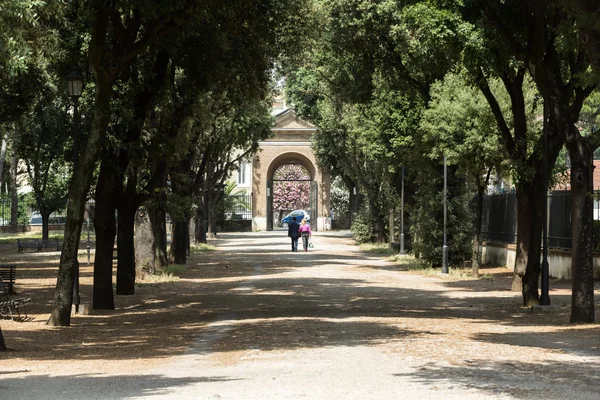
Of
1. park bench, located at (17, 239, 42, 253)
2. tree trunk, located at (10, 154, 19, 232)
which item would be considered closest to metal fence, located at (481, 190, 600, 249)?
park bench, located at (17, 239, 42, 253)

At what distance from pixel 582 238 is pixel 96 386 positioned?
35.2 ft

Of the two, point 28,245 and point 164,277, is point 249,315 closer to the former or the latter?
point 164,277

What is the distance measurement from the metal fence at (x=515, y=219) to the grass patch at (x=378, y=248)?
784 centimetres

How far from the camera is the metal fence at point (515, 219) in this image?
113ft

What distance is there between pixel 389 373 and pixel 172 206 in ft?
73.5

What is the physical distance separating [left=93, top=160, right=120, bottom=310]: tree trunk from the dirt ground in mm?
587

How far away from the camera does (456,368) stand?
13125 mm

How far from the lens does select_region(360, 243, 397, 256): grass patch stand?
54.3 metres

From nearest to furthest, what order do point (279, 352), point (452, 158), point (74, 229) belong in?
point (279, 352), point (74, 229), point (452, 158)

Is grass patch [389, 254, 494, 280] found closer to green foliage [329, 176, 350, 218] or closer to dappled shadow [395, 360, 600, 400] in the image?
dappled shadow [395, 360, 600, 400]

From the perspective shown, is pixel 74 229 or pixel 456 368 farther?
pixel 74 229

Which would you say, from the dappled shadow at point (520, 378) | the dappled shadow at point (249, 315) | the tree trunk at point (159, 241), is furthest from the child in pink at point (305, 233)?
the dappled shadow at point (520, 378)

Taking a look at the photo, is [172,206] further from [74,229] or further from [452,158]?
[74,229]

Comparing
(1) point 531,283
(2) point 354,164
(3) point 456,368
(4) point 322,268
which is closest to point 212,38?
(1) point 531,283
